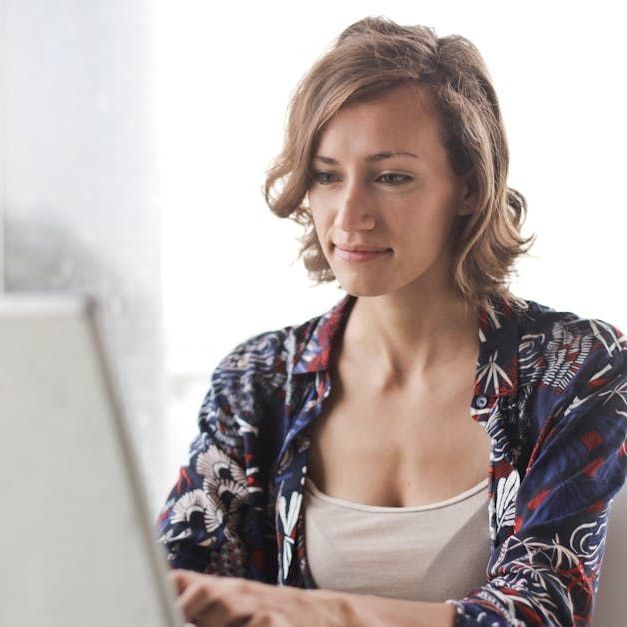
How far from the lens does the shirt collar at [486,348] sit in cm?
147

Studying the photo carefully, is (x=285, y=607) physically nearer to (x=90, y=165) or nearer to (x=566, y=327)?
(x=566, y=327)

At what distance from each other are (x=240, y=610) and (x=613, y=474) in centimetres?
56

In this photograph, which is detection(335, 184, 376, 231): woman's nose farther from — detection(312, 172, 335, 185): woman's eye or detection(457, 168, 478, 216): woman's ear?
detection(457, 168, 478, 216): woman's ear

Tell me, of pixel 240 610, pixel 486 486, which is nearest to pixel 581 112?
pixel 486 486

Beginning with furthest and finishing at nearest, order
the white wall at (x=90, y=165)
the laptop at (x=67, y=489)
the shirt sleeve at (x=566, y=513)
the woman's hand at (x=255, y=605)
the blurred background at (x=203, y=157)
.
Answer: the white wall at (x=90, y=165) → the blurred background at (x=203, y=157) → the shirt sleeve at (x=566, y=513) → the woman's hand at (x=255, y=605) → the laptop at (x=67, y=489)

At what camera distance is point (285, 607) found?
1.00 m

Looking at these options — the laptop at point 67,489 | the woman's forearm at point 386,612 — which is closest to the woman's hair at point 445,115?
the woman's forearm at point 386,612

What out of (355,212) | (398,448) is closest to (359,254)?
(355,212)

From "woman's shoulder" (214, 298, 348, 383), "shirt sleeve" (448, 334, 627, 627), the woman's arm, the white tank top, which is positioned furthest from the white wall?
the woman's arm

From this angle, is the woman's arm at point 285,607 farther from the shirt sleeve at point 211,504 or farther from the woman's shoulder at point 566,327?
the woman's shoulder at point 566,327

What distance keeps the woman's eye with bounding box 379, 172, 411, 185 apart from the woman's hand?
619 millimetres

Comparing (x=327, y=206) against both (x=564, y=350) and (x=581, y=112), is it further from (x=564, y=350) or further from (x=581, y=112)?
(x=581, y=112)

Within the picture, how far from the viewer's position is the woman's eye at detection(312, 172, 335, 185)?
4.97 ft

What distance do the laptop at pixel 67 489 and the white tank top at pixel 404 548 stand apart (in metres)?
0.97
